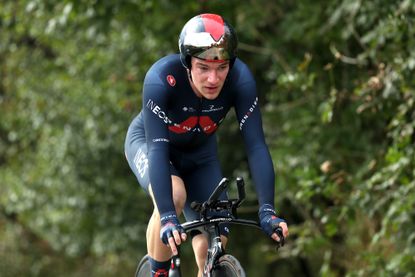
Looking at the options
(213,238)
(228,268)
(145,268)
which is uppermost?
(145,268)

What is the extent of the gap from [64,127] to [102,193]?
4.17 ft

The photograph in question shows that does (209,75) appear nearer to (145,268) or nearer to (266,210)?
(266,210)

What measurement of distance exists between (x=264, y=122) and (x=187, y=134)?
7.29m

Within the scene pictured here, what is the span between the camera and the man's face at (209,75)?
5.78 m

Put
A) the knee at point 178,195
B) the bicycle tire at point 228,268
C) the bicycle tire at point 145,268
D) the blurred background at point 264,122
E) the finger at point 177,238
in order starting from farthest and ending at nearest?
the blurred background at point 264,122, the bicycle tire at point 145,268, the knee at point 178,195, the bicycle tire at point 228,268, the finger at point 177,238

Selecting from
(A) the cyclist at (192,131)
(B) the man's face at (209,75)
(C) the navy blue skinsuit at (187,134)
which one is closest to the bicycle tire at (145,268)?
(A) the cyclist at (192,131)

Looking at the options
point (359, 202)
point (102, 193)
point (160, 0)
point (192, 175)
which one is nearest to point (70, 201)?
point (102, 193)

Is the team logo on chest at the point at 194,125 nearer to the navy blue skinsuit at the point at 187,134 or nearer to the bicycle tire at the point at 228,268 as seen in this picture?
the navy blue skinsuit at the point at 187,134

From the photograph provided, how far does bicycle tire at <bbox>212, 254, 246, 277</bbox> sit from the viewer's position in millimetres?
5512

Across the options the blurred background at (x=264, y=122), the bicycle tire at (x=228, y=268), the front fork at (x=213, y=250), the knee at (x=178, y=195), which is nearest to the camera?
the bicycle tire at (x=228, y=268)

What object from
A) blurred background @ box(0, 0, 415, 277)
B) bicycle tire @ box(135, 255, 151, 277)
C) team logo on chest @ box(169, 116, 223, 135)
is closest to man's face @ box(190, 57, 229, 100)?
team logo on chest @ box(169, 116, 223, 135)

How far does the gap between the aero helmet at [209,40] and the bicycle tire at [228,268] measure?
1.16m

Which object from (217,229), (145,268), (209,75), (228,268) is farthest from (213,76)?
(145,268)

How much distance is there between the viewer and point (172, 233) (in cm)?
539
